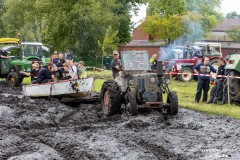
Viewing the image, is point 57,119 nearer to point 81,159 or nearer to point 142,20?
point 81,159

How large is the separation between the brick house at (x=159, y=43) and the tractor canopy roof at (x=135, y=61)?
42.6 meters

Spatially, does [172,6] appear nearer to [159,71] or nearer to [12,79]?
[12,79]

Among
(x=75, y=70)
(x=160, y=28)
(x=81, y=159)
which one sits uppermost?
(x=160, y=28)

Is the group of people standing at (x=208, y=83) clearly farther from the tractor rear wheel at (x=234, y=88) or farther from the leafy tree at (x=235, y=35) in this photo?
the leafy tree at (x=235, y=35)

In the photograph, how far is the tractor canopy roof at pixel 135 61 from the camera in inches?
576

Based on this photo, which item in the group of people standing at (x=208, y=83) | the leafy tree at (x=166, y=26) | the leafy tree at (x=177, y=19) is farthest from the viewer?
the leafy tree at (x=177, y=19)

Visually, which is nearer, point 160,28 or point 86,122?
point 86,122

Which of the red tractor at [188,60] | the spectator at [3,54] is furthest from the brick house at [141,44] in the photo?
the spectator at [3,54]

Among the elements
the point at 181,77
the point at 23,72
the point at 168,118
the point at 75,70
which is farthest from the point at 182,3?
the point at 168,118

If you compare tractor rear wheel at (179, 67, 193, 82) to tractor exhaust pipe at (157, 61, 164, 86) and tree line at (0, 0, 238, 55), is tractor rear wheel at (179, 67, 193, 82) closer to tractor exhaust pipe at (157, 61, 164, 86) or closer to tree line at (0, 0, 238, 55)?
tractor exhaust pipe at (157, 61, 164, 86)

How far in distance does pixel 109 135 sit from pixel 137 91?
325cm

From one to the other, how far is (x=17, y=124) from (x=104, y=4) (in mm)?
36383

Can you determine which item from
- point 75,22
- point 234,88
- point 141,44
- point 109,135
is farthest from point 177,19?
point 109,135

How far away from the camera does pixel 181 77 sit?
27922 millimetres
